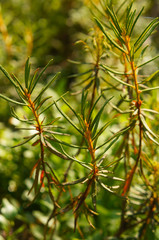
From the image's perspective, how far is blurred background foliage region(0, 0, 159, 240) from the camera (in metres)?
0.88

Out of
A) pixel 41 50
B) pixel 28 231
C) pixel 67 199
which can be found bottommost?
pixel 28 231

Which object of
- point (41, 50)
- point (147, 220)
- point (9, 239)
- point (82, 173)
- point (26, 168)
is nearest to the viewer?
point (147, 220)

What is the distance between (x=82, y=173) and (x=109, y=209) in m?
0.14

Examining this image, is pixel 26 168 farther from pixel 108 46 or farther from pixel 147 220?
pixel 108 46

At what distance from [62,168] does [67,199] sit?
135 millimetres

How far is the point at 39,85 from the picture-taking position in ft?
5.05

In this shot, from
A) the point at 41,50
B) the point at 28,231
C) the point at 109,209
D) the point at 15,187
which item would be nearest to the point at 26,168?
the point at 15,187

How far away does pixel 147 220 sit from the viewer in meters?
0.67

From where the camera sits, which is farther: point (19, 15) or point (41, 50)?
point (19, 15)

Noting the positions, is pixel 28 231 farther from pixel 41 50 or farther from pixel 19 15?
pixel 19 15

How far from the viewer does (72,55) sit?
2002mm

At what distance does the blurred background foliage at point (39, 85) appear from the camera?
88cm

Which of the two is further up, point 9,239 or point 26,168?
point 26,168

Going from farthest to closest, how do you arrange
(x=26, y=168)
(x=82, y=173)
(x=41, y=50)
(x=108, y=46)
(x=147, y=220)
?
1. (x=41, y=50)
2. (x=26, y=168)
3. (x=82, y=173)
4. (x=147, y=220)
5. (x=108, y=46)
